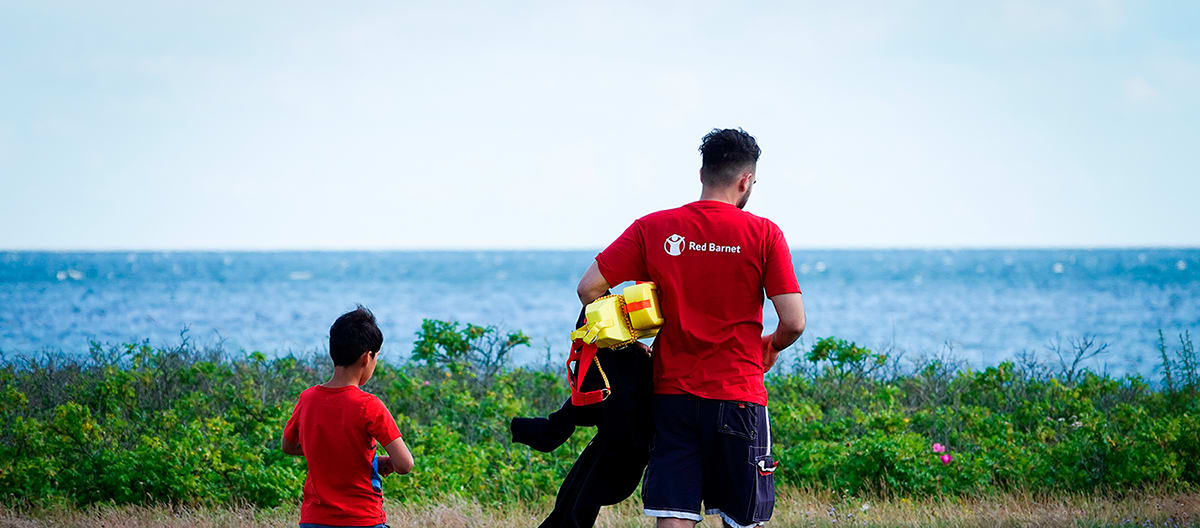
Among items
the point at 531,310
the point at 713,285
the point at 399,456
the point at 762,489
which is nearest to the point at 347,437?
the point at 399,456

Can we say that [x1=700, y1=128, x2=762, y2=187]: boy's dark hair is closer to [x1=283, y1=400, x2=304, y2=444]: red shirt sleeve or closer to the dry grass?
A: [x1=283, y1=400, x2=304, y2=444]: red shirt sleeve

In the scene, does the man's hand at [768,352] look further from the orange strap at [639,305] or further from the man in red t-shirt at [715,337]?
the orange strap at [639,305]

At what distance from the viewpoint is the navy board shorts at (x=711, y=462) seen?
4.11m

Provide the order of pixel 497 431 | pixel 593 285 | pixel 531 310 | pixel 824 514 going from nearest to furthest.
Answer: pixel 593 285 → pixel 824 514 → pixel 497 431 → pixel 531 310

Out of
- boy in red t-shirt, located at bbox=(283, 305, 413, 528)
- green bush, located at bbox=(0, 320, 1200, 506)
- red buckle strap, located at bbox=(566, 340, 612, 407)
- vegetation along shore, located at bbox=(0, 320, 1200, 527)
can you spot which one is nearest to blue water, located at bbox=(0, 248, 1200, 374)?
green bush, located at bbox=(0, 320, 1200, 506)

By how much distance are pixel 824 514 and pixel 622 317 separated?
2.79 meters

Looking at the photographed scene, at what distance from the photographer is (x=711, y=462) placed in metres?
4.19

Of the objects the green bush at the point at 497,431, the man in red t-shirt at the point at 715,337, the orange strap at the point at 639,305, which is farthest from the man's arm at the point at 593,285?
the green bush at the point at 497,431

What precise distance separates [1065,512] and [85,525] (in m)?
6.02

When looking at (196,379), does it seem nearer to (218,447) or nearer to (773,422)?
(218,447)

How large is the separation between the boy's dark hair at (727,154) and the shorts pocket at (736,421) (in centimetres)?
94

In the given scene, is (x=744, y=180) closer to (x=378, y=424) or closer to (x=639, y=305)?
(x=639, y=305)

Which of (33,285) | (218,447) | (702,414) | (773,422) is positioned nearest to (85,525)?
(218,447)

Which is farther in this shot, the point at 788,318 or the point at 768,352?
the point at 768,352
